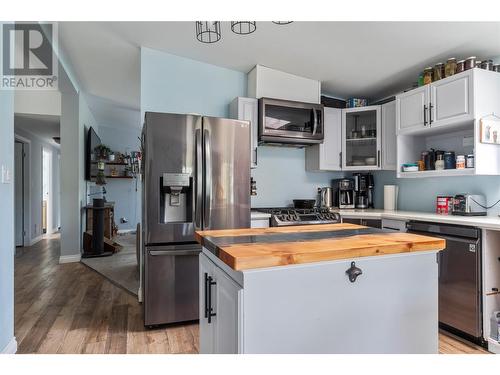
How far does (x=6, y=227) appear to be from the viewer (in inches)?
78.2

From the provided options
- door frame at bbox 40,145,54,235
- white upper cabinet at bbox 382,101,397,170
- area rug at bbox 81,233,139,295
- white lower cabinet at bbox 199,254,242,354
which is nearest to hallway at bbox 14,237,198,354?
area rug at bbox 81,233,139,295

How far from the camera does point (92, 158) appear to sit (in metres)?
→ 5.59

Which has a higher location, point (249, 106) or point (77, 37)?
point (77, 37)

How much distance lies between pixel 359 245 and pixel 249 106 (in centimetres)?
226

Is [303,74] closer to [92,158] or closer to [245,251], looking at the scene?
[245,251]

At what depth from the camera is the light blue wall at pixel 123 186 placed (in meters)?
7.57

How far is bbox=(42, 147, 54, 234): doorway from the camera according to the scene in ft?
24.4

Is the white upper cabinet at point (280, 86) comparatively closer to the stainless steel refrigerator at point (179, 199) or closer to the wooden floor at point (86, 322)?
the stainless steel refrigerator at point (179, 199)

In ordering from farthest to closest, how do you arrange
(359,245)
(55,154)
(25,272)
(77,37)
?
(55,154)
(25,272)
(77,37)
(359,245)

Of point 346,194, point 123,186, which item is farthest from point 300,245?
point 123,186

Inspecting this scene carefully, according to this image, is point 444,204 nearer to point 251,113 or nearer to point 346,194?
point 346,194

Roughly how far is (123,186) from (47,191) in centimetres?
196
